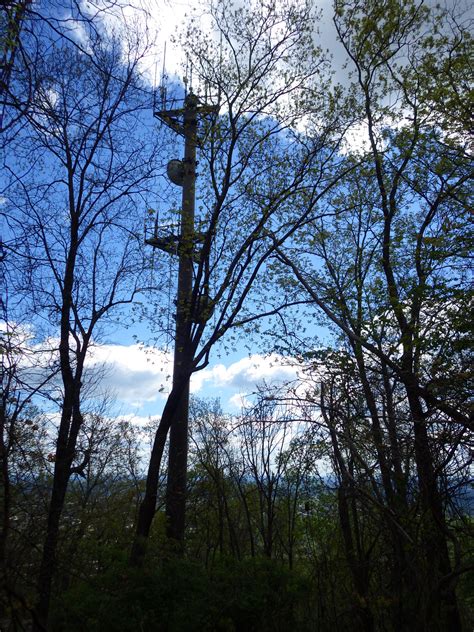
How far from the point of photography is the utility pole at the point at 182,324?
11.6 m

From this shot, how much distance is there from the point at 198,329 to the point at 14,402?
5875 mm

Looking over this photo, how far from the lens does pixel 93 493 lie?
2367 cm

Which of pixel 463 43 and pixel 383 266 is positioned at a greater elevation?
pixel 463 43

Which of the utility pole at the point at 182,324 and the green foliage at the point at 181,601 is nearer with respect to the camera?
the green foliage at the point at 181,601

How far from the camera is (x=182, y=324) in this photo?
1221cm

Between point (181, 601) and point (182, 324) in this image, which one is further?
point (182, 324)

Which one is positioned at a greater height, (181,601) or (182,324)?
(182,324)

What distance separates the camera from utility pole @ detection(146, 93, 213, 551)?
11.6 m

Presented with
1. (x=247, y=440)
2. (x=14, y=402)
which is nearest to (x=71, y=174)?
(x=14, y=402)

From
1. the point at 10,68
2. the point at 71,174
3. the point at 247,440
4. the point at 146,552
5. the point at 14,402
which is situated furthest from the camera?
the point at 247,440

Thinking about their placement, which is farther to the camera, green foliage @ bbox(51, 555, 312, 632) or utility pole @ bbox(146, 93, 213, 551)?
utility pole @ bbox(146, 93, 213, 551)

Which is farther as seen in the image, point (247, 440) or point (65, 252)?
point (247, 440)

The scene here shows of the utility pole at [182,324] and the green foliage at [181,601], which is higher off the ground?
the utility pole at [182,324]

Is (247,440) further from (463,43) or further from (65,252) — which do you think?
(463,43)
